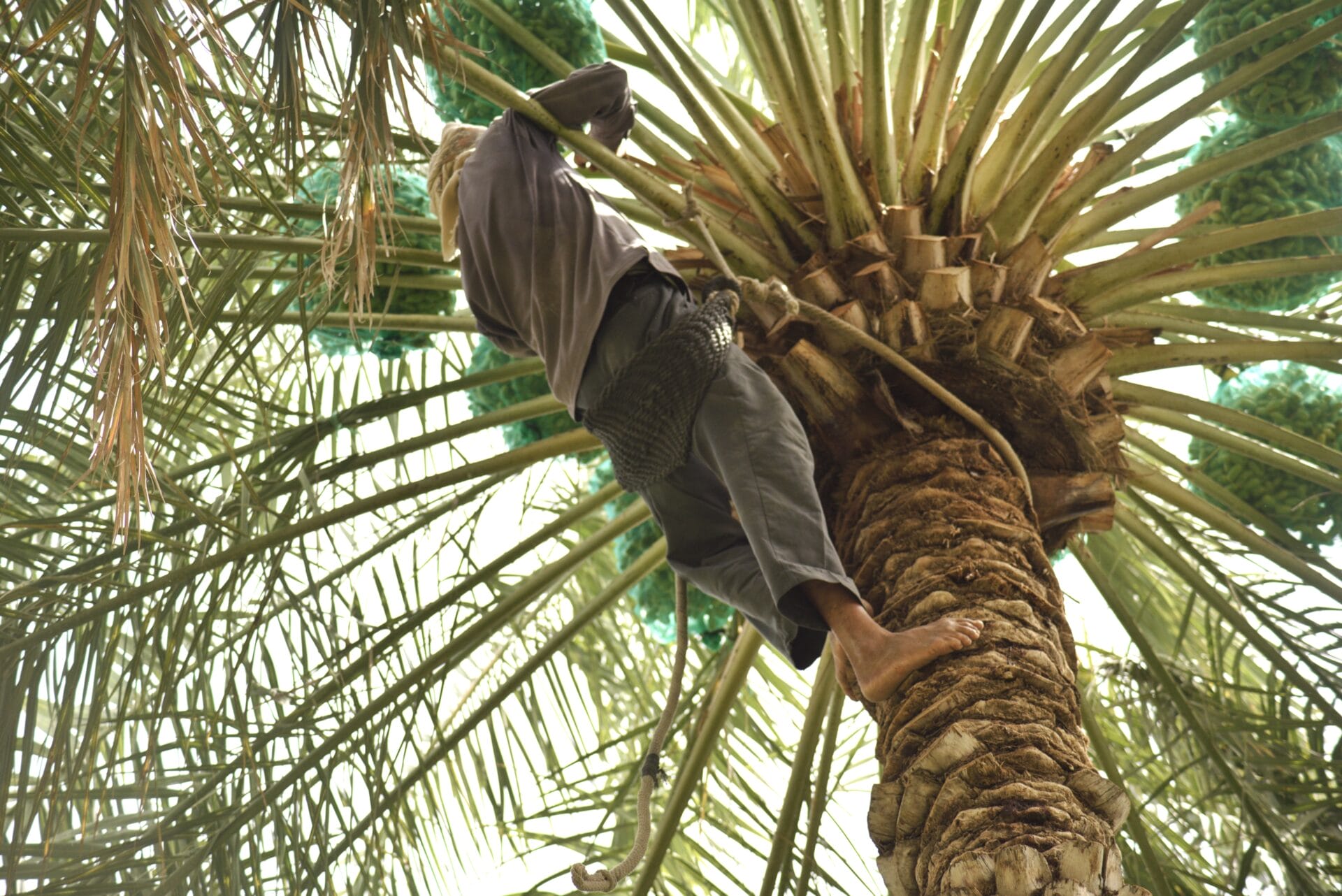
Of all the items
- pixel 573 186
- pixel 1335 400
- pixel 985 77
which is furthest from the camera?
pixel 1335 400

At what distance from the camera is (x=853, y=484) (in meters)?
2.79

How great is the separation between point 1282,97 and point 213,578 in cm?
268

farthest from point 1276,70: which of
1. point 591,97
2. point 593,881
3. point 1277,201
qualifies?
point 593,881

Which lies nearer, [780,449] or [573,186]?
[780,449]

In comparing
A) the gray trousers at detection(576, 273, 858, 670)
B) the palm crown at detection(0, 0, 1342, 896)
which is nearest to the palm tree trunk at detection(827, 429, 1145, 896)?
the palm crown at detection(0, 0, 1342, 896)

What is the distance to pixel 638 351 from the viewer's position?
2.54m

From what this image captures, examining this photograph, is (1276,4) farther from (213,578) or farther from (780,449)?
(213,578)

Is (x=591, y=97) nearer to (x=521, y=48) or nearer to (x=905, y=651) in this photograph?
(x=521, y=48)

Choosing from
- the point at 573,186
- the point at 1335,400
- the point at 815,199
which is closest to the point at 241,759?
the point at 573,186

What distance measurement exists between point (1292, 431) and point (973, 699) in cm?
179

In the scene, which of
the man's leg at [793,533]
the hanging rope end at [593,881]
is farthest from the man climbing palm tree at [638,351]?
the hanging rope end at [593,881]

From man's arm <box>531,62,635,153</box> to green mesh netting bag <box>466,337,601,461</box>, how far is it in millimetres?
998

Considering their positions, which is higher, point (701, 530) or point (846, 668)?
point (701, 530)

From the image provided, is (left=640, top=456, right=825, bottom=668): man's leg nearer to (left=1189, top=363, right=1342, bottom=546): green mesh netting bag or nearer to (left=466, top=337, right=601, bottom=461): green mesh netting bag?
(left=466, top=337, right=601, bottom=461): green mesh netting bag
